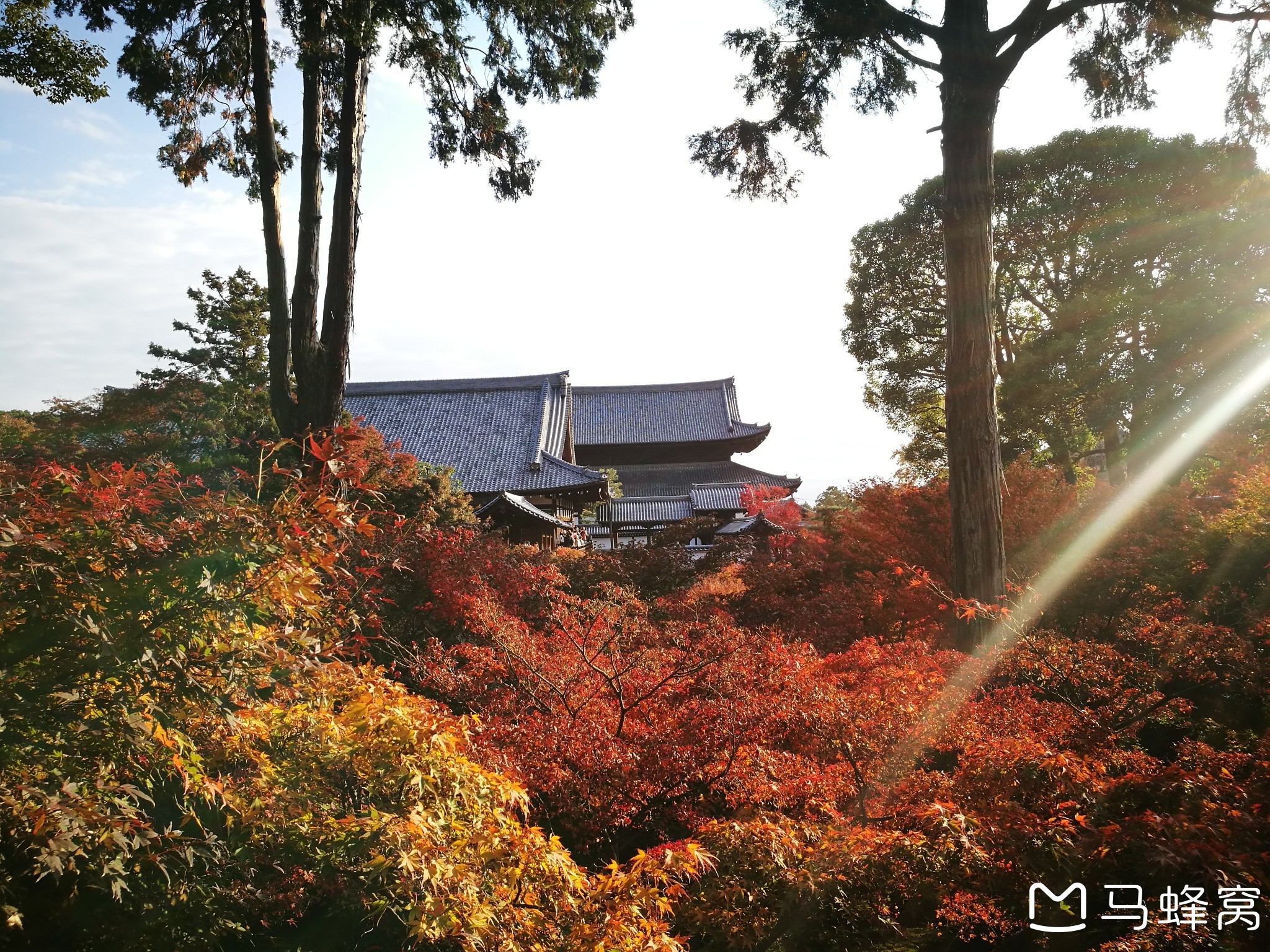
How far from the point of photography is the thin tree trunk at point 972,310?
19.3 ft

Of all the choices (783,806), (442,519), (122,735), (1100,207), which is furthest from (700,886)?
(1100,207)

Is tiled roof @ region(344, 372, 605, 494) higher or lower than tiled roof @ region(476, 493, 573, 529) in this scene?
higher

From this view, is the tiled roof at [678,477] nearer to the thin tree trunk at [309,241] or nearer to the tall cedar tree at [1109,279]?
the tall cedar tree at [1109,279]

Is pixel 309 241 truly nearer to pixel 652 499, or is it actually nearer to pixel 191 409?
pixel 191 409

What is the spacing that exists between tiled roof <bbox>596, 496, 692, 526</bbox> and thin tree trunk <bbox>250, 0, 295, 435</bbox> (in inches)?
893

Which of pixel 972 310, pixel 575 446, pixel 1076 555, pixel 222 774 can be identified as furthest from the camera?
pixel 575 446

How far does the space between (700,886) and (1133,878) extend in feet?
5.24

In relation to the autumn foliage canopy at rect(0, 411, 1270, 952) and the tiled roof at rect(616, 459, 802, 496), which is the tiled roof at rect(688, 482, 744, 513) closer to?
the tiled roof at rect(616, 459, 802, 496)

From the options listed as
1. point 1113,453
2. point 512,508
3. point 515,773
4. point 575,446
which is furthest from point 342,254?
point 575,446

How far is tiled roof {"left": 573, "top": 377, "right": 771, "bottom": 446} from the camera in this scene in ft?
108

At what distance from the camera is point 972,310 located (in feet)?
19.7

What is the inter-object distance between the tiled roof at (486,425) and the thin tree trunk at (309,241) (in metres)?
13.3

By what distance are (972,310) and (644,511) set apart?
24.8m

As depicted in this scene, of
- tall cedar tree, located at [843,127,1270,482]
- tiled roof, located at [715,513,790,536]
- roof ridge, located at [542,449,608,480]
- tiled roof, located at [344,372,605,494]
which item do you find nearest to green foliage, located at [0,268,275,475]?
tiled roof, located at [344,372,605,494]
